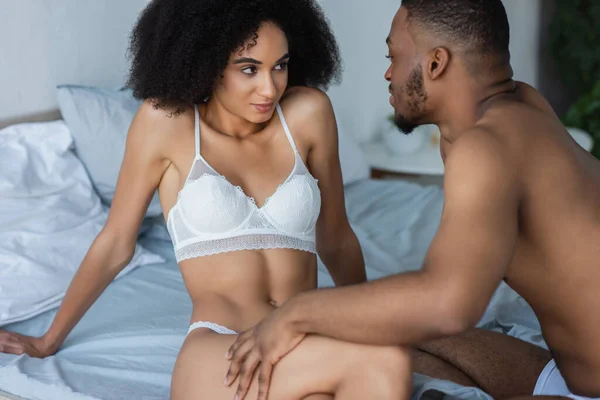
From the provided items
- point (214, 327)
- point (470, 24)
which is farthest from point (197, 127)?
point (470, 24)

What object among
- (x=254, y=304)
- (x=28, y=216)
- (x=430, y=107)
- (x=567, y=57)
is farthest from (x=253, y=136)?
(x=567, y=57)

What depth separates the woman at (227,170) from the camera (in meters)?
1.87

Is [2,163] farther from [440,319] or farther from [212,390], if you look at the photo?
[440,319]

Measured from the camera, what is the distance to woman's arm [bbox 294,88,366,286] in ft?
6.88

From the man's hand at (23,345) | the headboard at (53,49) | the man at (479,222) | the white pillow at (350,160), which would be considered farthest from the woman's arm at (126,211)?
Answer: the white pillow at (350,160)

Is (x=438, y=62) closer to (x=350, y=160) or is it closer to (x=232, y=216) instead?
(x=232, y=216)

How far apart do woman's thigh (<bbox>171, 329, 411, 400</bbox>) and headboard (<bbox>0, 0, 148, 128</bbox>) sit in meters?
1.40

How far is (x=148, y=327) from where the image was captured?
2.23 m

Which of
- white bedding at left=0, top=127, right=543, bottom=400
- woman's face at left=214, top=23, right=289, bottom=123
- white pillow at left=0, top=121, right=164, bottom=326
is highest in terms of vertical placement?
woman's face at left=214, top=23, right=289, bottom=123

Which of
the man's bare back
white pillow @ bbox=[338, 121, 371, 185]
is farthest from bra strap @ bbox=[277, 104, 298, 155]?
white pillow @ bbox=[338, 121, 371, 185]

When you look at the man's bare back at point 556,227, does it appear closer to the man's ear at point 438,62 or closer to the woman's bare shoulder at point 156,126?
the man's ear at point 438,62

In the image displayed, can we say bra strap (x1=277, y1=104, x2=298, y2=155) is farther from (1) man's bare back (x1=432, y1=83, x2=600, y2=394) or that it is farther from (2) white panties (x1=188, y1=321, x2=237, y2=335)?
(1) man's bare back (x1=432, y1=83, x2=600, y2=394)

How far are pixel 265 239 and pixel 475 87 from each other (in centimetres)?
64

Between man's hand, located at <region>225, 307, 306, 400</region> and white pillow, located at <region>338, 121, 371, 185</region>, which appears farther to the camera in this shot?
white pillow, located at <region>338, 121, 371, 185</region>
